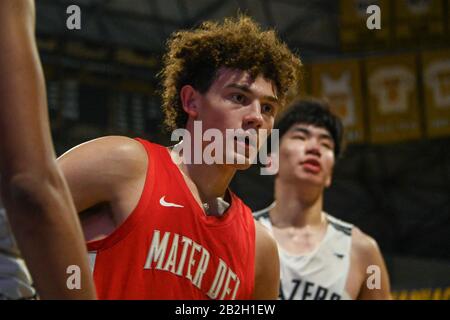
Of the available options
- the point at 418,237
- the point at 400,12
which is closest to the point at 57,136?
the point at 400,12

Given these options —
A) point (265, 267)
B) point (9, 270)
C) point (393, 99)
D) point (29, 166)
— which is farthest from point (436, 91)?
point (29, 166)

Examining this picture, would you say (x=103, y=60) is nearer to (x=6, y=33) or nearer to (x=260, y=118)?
(x=260, y=118)

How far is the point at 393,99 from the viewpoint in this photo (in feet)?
41.0

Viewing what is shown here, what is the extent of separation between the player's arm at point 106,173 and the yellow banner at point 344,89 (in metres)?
9.91

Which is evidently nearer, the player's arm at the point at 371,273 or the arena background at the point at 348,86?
the player's arm at the point at 371,273

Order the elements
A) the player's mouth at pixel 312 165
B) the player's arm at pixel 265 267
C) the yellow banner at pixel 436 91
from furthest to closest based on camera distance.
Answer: the yellow banner at pixel 436 91 → the player's mouth at pixel 312 165 → the player's arm at pixel 265 267

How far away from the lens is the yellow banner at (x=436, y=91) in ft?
40.2

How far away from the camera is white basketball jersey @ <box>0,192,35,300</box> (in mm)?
3461

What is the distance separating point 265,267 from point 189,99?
2.48ft

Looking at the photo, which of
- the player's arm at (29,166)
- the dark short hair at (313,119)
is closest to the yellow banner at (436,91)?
the dark short hair at (313,119)

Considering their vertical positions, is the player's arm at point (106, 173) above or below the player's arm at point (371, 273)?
above

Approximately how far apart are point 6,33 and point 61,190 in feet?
0.69

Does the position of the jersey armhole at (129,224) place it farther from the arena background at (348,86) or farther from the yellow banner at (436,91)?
the yellow banner at (436,91)

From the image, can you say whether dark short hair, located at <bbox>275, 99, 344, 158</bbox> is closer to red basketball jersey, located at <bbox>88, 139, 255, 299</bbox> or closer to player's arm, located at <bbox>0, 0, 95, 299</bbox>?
red basketball jersey, located at <bbox>88, 139, 255, 299</bbox>
